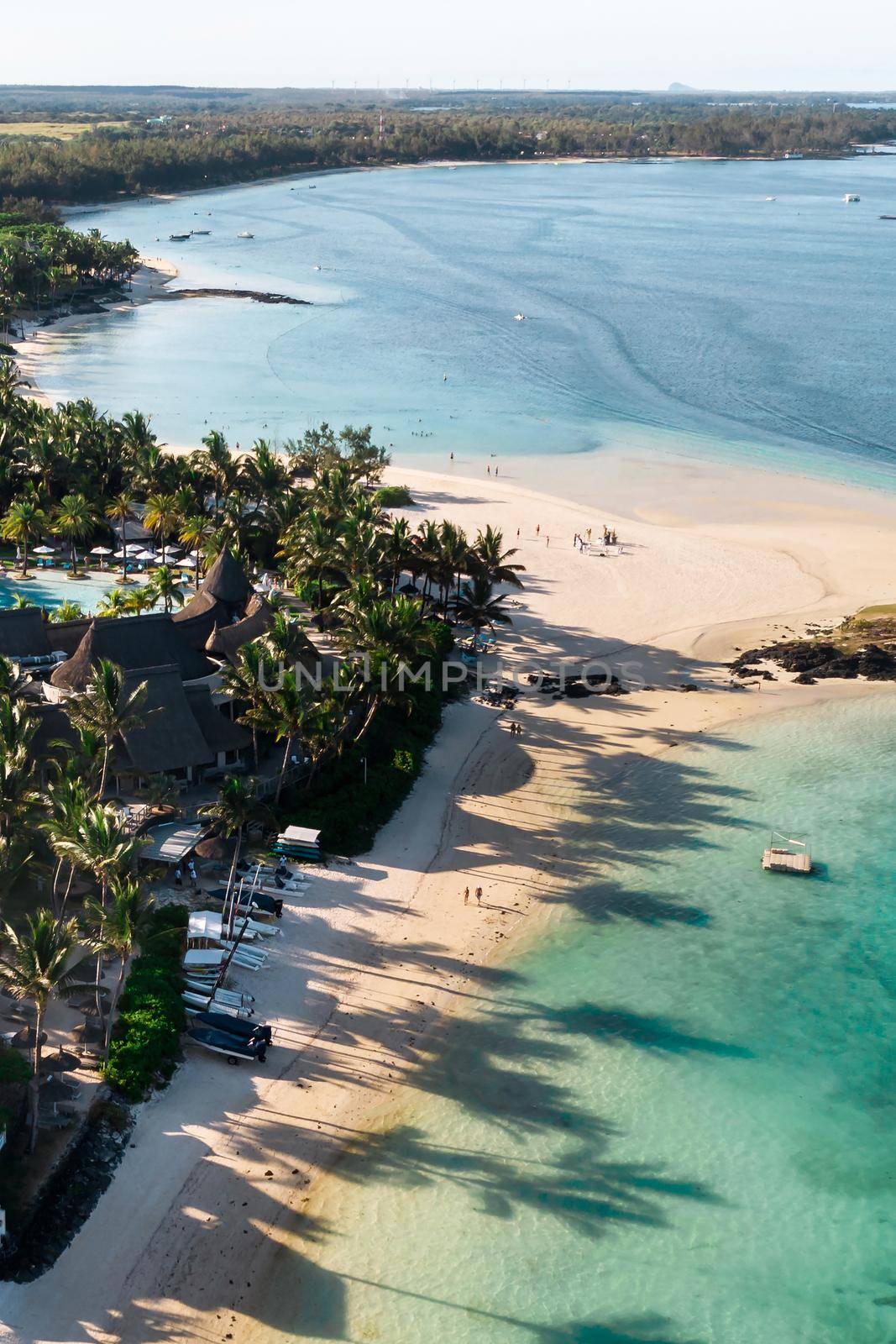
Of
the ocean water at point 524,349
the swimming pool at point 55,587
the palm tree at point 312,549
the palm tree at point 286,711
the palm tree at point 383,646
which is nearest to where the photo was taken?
the palm tree at point 286,711

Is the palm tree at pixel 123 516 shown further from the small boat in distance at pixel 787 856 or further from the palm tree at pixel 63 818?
the small boat in distance at pixel 787 856

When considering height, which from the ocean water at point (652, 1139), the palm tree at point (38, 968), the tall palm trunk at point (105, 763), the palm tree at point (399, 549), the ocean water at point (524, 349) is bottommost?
the ocean water at point (652, 1139)

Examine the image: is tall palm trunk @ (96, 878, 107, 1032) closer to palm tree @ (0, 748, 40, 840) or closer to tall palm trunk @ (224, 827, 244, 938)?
palm tree @ (0, 748, 40, 840)

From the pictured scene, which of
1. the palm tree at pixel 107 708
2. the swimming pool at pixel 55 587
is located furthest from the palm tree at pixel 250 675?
the swimming pool at pixel 55 587

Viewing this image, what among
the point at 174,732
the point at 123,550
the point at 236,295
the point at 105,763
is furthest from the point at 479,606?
the point at 236,295

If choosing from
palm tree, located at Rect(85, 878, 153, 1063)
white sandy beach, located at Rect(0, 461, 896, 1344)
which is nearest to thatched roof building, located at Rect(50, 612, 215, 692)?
white sandy beach, located at Rect(0, 461, 896, 1344)

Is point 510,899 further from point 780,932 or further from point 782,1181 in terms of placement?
point 782,1181

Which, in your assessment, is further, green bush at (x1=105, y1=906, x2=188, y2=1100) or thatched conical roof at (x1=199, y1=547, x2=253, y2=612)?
thatched conical roof at (x1=199, y1=547, x2=253, y2=612)
